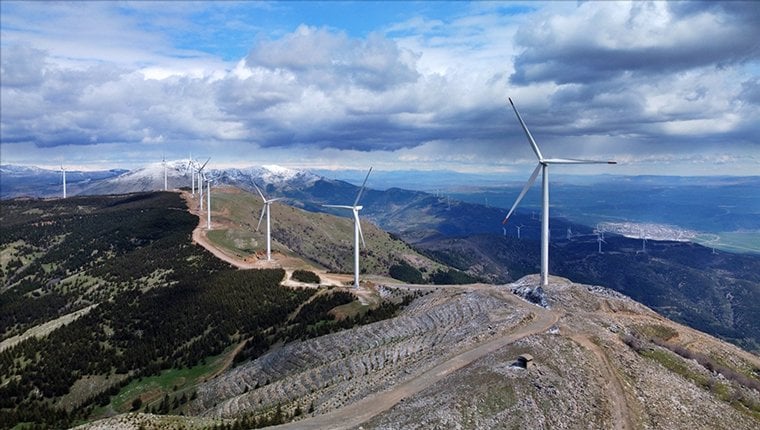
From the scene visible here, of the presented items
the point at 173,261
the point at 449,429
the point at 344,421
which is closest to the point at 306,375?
the point at 344,421

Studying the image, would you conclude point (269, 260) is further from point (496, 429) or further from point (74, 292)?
point (496, 429)

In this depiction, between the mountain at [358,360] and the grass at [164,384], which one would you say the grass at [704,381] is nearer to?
the mountain at [358,360]

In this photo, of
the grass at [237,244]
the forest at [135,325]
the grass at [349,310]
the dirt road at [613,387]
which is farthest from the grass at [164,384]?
the grass at [237,244]

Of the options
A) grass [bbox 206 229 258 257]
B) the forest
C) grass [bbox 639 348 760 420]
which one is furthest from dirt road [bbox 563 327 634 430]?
grass [bbox 206 229 258 257]

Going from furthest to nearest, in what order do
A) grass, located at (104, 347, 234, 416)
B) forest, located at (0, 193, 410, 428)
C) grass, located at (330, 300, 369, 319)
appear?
grass, located at (330, 300, 369, 319) < forest, located at (0, 193, 410, 428) < grass, located at (104, 347, 234, 416)

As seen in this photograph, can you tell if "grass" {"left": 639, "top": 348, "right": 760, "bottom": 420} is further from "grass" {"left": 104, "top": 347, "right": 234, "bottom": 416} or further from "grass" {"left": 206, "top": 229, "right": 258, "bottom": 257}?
"grass" {"left": 206, "top": 229, "right": 258, "bottom": 257}

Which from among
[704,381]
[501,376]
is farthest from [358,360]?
[704,381]

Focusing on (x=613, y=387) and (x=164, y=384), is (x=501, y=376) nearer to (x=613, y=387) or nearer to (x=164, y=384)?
(x=613, y=387)
